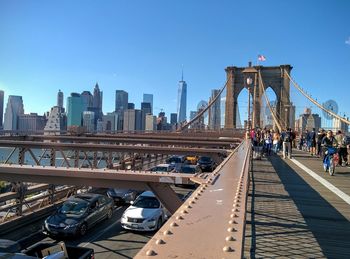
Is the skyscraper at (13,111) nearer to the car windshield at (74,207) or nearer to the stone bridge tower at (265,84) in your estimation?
the stone bridge tower at (265,84)

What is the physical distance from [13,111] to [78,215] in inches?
2552

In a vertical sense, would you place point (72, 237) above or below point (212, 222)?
below

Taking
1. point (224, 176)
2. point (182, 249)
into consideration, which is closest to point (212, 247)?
point (182, 249)

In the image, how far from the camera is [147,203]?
1822cm

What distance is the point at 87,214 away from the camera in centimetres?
1714

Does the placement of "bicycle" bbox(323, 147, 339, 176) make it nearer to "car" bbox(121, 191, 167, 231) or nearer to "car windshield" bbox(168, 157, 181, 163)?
"car" bbox(121, 191, 167, 231)

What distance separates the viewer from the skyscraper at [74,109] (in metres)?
86.2

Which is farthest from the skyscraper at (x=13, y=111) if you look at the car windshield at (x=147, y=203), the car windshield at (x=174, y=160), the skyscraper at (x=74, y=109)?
the car windshield at (x=147, y=203)

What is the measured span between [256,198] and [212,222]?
6.19 meters

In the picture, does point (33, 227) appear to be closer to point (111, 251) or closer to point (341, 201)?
point (111, 251)

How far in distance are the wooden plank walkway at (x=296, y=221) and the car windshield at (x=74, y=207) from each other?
31.2ft

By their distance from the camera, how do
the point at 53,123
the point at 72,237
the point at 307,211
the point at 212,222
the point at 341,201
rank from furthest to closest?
the point at 53,123 → the point at 72,237 → the point at 341,201 → the point at 307,211 → the point at 212,222

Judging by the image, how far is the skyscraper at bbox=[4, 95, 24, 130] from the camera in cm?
7071

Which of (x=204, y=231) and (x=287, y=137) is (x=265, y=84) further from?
(x=204, y=231)
